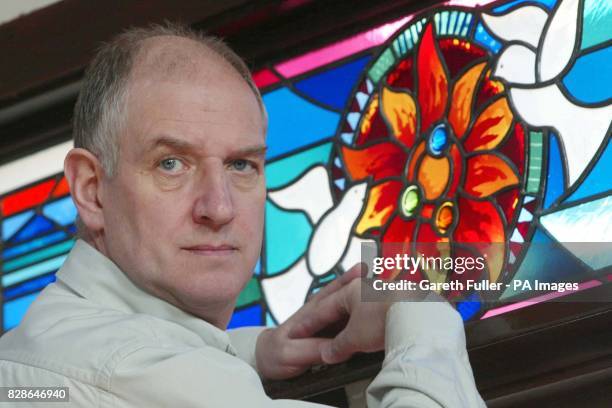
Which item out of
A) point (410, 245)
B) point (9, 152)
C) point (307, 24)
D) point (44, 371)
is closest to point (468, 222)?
point (410, 245)

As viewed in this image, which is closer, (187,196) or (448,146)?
(187,196)

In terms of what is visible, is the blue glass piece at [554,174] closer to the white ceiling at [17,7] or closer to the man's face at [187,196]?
the man's face at [187,196]

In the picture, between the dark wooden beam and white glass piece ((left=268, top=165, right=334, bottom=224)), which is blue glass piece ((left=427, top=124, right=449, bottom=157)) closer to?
white glass piece ((left=268, top=165, right=334, bottom=224))

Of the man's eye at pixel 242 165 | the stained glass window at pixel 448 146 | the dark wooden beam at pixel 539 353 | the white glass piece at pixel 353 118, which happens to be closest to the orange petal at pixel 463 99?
the stained glass window at pixel 448 146

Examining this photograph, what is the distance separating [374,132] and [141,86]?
2.40 feet

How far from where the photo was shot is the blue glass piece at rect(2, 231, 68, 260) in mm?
2658

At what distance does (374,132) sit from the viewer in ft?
7.48

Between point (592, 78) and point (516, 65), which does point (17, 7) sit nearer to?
point (516, 65)

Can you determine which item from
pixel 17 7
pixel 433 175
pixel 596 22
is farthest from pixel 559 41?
pixel 17 7

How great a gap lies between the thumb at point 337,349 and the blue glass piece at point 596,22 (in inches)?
24.6

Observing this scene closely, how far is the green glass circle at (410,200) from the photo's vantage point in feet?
7.09

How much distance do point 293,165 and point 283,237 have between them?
0.44ft

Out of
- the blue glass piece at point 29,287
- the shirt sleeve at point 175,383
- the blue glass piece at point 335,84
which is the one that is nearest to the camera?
the shirt sleeve at point 175,383

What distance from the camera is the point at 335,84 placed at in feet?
7.87
